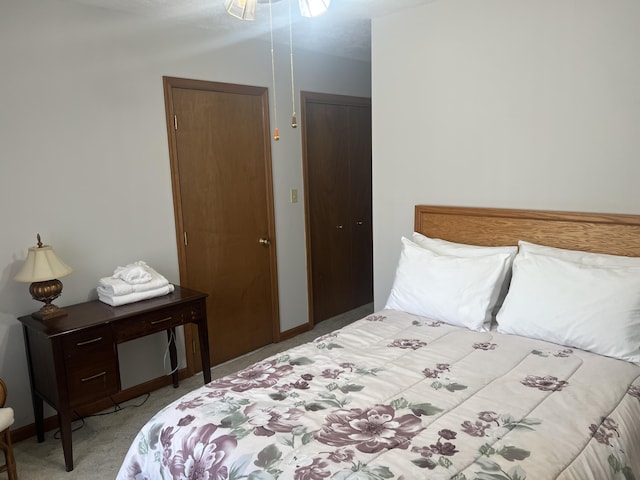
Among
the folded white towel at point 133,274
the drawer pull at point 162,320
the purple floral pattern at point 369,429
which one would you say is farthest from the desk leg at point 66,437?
the purple floral pattern at point 369,429

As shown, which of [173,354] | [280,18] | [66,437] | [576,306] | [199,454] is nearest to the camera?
[199,454]

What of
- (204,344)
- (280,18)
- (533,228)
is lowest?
(204,344)

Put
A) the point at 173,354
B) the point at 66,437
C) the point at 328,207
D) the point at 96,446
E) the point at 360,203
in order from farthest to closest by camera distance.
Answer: the point at 360,203, the point at 328,207, the point at 173,354, the point at 96,446, the point at 66,437

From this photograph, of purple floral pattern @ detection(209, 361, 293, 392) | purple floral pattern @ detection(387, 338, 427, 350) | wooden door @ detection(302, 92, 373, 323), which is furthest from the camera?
wooden door @ detection(302, 92, 373, 323)

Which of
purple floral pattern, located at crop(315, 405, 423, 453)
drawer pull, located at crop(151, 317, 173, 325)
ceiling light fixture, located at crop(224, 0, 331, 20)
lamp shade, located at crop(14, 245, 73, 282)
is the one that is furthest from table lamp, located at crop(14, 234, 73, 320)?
purple floral pattern, located at crop(315, 405, 423, 453)

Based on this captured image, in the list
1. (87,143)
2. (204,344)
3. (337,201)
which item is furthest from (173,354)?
(337,201)

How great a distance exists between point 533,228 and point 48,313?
8.64ft

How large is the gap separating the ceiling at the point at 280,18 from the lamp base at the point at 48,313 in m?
1.70

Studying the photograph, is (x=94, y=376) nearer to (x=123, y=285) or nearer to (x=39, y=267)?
(x=123, y=285)

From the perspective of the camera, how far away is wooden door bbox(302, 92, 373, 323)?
163 inches

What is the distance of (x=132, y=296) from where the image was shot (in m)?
2.73

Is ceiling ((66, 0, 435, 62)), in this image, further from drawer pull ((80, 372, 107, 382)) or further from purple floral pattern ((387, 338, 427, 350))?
drawer pull ((80, 372, 107, 382))

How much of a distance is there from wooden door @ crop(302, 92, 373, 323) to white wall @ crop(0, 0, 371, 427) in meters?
0.91

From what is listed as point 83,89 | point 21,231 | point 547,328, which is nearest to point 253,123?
point 83,89
